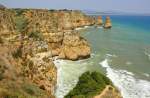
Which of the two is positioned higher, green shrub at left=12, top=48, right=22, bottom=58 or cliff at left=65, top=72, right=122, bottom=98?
green shrub at left=12, top=48, right=22, bottom=58

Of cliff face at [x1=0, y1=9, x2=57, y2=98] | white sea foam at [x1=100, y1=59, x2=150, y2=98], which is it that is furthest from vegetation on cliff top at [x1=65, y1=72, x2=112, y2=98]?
white sea foam at [x1=100, y1=59, x2=150, y2=98]

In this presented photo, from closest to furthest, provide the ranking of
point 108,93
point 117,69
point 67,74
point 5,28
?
point 108,93 → point 67,74 → point 5,28 → point 117,69

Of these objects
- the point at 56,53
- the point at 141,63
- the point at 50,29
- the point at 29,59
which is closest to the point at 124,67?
the point at 141,63

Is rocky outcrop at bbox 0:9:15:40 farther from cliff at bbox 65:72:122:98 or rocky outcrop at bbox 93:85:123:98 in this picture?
rocky outcrop at bbox 93:85:123:98

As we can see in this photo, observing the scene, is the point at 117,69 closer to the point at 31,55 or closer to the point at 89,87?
the point at 31,55

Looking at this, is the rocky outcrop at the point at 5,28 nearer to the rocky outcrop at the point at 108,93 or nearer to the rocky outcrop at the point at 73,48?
the rocky outcrop at the point at 73,48

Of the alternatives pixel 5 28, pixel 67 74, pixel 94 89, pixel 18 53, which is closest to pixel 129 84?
pixel 67 74

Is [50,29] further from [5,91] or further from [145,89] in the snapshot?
[5,91]
